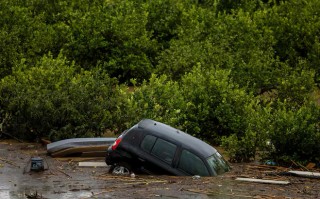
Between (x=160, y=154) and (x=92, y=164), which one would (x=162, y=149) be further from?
(x=92, y=164)

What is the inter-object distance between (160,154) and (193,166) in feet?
2.75

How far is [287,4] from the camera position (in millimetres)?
43312

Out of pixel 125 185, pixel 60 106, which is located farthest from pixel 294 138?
pixel 60 106

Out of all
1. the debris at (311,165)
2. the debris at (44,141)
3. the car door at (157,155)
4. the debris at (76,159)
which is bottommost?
the debris at (44,141)

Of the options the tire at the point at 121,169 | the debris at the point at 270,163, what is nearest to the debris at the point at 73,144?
the tire at the point at 121,169

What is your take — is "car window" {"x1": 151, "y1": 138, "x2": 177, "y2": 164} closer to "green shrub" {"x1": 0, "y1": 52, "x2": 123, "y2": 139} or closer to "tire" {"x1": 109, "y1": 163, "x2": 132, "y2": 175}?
"tire" {"x1": 109, "y1": 163, "x2": 132, "y2": 175}

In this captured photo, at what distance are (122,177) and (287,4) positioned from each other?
1122 inches

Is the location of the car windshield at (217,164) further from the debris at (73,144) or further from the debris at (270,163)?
the debris at (73,144)

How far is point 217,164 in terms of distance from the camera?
57.8 ft

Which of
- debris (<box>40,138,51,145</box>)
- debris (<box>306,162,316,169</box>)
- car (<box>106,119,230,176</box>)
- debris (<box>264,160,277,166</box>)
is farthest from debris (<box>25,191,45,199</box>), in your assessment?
debris (<box>306,162,316,169</box>)

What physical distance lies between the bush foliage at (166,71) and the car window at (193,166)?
4788 mm

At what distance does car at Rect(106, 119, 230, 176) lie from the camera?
1716cm

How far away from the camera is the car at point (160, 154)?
17.2 meters

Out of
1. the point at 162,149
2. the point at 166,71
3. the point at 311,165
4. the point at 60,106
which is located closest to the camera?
the point at 162,149
